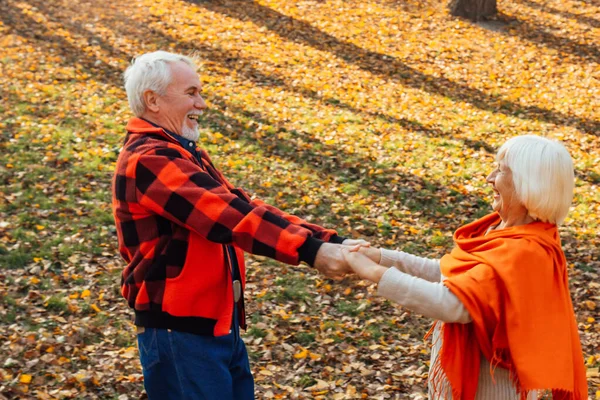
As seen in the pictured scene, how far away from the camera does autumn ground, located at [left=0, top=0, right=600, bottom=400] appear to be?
234 inches

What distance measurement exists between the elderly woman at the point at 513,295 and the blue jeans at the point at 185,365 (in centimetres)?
77

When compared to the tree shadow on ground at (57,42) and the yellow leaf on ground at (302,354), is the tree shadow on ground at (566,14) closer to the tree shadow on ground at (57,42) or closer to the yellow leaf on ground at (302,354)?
the tree shadow on ground at (57,42)

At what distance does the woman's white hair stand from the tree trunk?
1296 centimetres

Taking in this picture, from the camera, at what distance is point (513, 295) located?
301 centimetres

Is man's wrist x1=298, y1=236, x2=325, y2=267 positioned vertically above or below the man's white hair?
below

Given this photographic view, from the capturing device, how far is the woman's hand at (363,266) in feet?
10.6

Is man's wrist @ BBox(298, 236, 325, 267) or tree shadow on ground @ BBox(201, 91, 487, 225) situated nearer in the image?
man's wrist @ BBox(298, 236, 325, 267)

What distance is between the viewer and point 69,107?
1098 cm

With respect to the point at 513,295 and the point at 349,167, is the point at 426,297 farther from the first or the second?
the point at 349,167

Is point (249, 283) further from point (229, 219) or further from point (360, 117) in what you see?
Answer: point (360, 117)

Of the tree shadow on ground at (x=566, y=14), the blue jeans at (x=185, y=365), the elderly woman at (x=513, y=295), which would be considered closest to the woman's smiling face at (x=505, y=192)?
the elderly woman at (x=513, y=295)

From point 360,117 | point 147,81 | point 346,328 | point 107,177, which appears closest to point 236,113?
point 360,117

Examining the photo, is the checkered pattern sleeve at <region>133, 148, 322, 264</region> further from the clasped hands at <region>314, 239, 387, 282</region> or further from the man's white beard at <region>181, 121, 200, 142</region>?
the man's white beard at <region>181, 121, 200, 142</region>

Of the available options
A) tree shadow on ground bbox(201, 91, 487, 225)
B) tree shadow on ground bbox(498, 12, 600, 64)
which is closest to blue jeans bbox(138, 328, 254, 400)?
tree shadow on ground bbox(201, 91, 487, 225)
